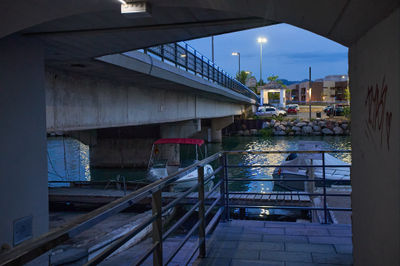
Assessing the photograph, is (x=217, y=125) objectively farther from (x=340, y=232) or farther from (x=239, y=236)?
(x=239, y=236)

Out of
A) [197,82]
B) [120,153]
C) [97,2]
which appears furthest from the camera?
[120,153]

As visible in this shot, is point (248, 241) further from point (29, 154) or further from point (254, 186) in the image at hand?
point (254, 186)

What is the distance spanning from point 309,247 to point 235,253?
3.36ft

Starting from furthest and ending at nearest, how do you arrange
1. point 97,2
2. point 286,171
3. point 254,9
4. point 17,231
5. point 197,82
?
1. point 286,171
2. point 197,82
3. point 17,231
4. point 97,2
5. point 254,9

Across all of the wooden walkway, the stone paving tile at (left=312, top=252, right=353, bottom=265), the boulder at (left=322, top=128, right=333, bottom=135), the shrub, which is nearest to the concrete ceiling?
the stone paving tile at (left=312, top=252, right=353, bottom=265)

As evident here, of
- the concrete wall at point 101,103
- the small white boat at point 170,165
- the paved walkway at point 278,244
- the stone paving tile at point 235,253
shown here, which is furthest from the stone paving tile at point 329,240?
the small white boat at point 170,165

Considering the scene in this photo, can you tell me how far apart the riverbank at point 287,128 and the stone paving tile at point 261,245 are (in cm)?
4727

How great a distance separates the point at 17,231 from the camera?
5367 millimetres

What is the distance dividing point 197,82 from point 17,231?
12.5m

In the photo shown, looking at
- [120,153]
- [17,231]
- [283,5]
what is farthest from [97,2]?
[120,153]

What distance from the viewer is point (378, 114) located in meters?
2.45

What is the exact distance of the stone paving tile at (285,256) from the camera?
4310 mm

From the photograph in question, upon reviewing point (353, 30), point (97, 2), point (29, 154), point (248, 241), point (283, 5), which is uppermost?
point (97, 2)

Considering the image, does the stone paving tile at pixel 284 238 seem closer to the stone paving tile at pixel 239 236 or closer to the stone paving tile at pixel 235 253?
the stone paving tile at pixel 239 236
